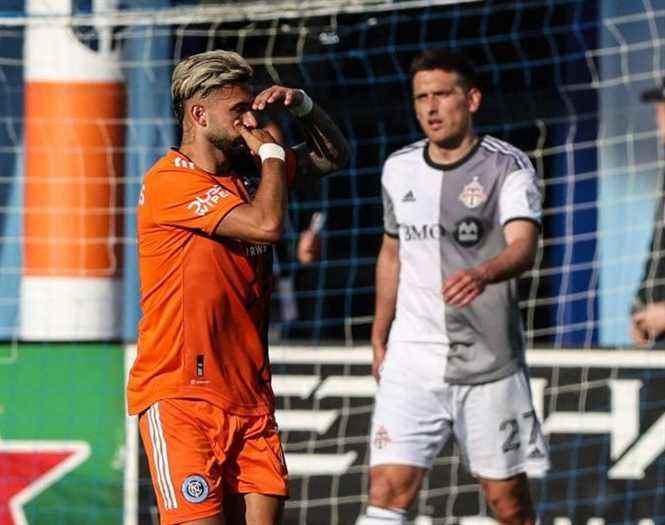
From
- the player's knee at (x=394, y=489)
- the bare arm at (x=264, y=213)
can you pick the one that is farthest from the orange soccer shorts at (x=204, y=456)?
the player's knee at (x=394, y=489)

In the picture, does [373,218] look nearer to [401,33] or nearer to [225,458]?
[401,33]

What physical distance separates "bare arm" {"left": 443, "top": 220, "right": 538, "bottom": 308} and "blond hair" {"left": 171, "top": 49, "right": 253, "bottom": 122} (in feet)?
4.33

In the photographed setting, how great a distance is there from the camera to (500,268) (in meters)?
6.57

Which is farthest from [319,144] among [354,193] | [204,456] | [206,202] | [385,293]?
[354,193]

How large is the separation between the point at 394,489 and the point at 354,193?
351cm

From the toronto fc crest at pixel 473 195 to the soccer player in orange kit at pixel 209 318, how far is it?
70.1 inches

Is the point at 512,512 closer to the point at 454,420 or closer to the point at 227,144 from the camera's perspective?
the point at 454,420

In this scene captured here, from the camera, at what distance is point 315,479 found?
8.45 m

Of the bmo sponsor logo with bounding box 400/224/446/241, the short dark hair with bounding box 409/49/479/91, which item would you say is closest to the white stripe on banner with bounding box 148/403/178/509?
the bmo sponsor logo with bounding box 400/224/446/241

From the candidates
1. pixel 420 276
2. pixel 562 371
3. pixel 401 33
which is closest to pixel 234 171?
pixel 420 276

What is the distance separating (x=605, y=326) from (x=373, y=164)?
1.69 meters

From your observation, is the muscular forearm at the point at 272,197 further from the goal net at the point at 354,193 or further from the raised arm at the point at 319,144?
the goal net at the point at 354,193

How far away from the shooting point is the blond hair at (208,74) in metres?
5.34

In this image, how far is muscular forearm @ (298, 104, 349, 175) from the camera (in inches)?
229
